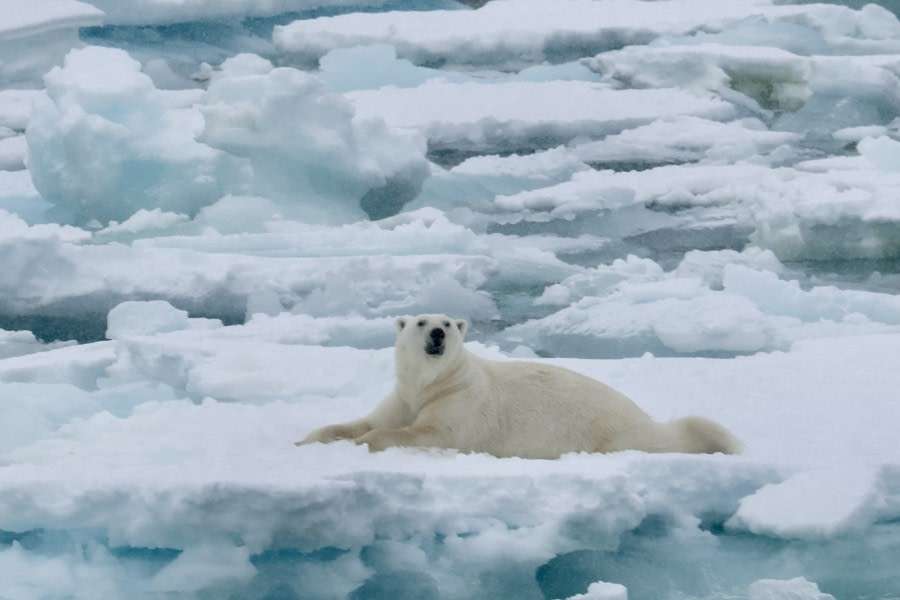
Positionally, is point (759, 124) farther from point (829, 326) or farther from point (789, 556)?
point (789, 556)

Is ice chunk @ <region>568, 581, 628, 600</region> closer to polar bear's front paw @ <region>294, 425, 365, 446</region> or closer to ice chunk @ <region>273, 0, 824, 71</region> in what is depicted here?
polar bear's front paw @ <region>294, 425, 365, 446</region>

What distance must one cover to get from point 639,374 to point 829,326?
1.13 meters

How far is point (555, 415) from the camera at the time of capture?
273 centimetres

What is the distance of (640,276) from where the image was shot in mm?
4945

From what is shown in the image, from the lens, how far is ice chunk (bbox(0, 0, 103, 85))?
706 cm

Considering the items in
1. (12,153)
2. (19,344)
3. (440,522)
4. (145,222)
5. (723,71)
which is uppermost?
(723,71)

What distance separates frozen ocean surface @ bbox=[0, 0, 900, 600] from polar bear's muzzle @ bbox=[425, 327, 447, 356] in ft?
0.82

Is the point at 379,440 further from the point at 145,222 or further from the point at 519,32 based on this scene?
the point at 519,32

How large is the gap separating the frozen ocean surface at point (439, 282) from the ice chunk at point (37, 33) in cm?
2

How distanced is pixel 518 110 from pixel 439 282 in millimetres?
2617

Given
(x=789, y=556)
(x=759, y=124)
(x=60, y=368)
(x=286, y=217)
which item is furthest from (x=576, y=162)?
(x=789, y=556)

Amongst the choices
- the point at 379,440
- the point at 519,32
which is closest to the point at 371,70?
the point at 519,32

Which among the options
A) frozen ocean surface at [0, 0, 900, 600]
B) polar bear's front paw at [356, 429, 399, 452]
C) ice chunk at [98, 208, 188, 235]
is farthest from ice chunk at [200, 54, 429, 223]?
polar bear's front paw at [356, 429, 399, 452]

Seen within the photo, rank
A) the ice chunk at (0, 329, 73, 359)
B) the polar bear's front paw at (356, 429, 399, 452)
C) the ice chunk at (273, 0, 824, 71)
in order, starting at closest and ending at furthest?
the polar bear's front paw at (356, 429, 399, 452), the ice chunk at (0, 329, 73, 359), the ice chunk at (273, 0, 824, 71)
